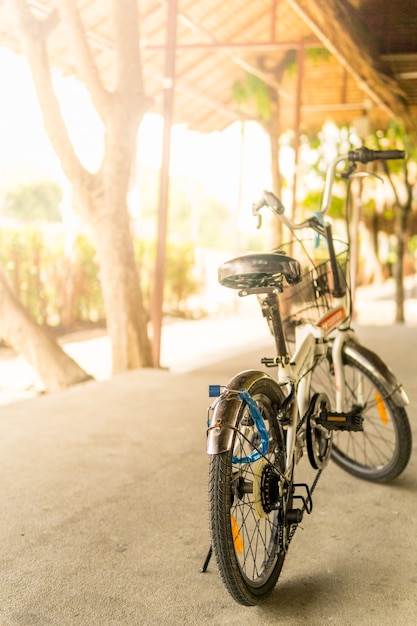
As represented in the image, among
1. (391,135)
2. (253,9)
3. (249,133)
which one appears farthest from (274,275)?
(249,133)

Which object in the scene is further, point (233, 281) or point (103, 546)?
point (103, 546)

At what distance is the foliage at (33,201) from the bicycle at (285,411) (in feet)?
102

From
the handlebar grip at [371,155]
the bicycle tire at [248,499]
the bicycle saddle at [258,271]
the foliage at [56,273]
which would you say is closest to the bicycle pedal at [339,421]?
the bicycle tire at [248,499]

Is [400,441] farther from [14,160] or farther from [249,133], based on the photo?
[14,160]

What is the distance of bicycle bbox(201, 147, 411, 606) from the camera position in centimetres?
200

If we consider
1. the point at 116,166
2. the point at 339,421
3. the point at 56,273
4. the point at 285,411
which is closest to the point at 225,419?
the point at 285,411

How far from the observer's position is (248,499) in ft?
7.18

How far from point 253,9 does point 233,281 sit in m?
7.09

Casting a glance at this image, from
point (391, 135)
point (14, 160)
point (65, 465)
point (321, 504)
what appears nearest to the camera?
point (321, 504)

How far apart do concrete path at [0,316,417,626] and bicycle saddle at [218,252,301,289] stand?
0.87m

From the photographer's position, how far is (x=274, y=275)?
2.24 meters

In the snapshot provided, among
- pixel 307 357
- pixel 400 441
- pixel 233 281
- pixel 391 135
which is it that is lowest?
pixel 400 441

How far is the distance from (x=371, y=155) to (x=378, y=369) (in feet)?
2.70

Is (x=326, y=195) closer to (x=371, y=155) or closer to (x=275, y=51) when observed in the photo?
(x=371, y=155)
